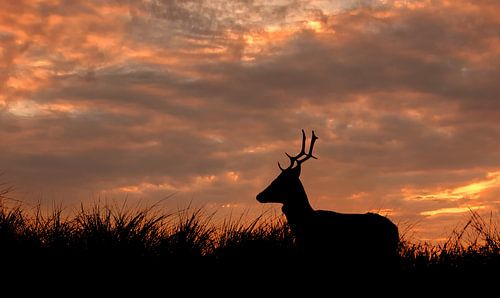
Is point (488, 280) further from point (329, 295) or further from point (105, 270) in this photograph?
point (105, 270)

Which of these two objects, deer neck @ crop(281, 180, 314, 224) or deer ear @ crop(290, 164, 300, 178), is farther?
deer ear @ crop(290, 164, 300, 178)

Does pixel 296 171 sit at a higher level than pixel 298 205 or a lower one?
higher

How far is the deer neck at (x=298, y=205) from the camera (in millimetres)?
13297

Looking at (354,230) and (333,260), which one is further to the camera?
(354,230)

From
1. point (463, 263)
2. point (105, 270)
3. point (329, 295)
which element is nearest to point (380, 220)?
point (463, 263)

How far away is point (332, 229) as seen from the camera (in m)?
13.4

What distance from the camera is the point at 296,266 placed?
9.95m

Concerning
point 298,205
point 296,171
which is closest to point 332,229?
point 298,205

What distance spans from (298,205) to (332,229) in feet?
2.35

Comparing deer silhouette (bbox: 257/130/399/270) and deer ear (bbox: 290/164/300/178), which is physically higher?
deer ear (bbox: 290/164/300/178)

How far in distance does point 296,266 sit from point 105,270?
240 centimetres

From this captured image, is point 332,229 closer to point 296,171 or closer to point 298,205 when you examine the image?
point 298,205

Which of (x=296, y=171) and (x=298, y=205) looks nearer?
(x=298, y=205)

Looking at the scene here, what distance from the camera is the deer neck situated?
523 inches
